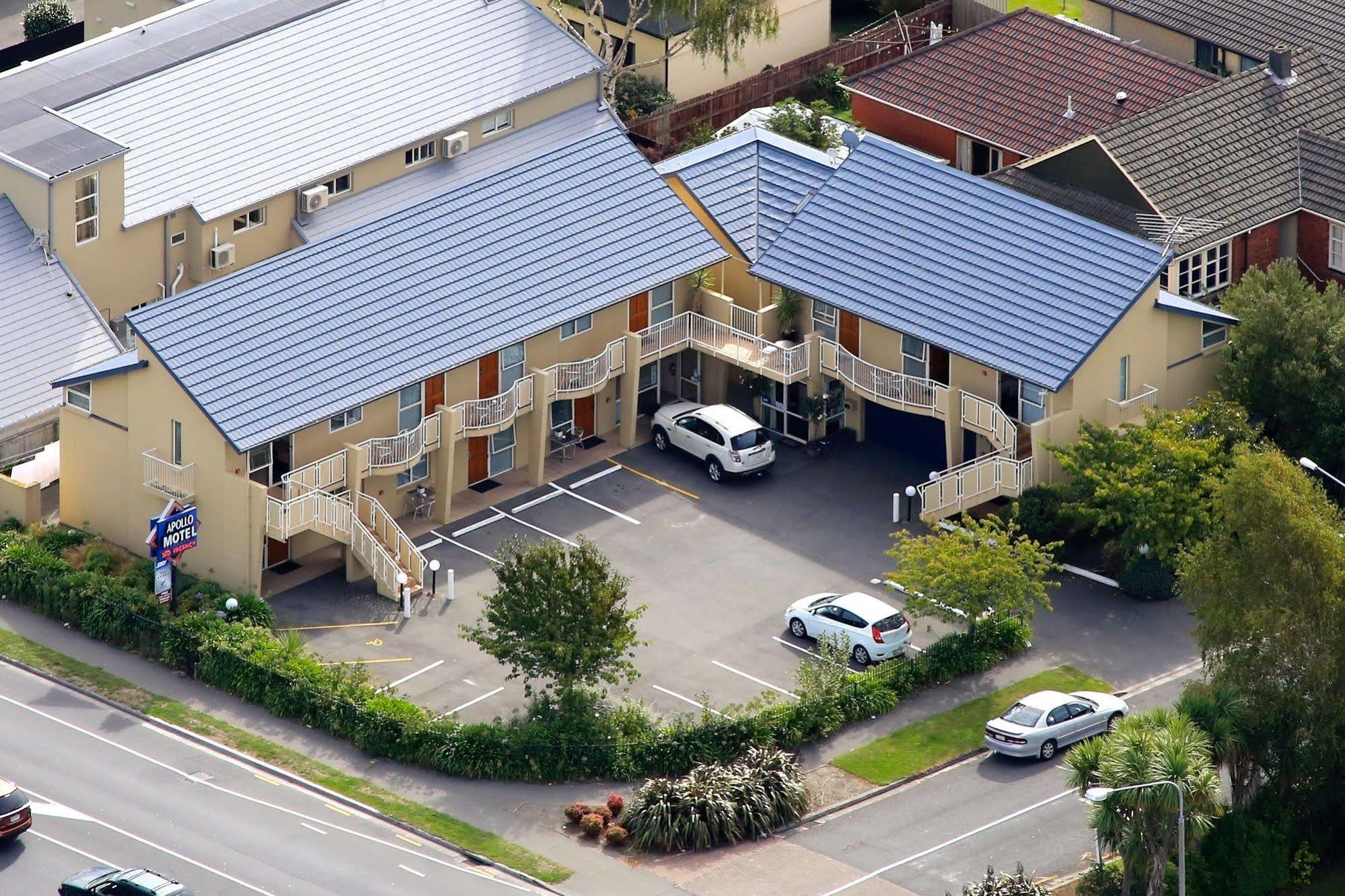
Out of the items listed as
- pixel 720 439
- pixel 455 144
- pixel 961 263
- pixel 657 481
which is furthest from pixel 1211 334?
pixel 455 144

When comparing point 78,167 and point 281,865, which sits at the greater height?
point 78,167

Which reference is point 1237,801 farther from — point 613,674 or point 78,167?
point 78,167

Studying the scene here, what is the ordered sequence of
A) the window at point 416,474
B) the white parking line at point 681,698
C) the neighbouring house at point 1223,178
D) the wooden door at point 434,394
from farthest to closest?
the neighbouring house at point 1223,178, the window at point 416,474, the wooden door at point 434,394, the white parking line at point 681,698

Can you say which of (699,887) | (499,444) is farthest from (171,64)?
(699,887)

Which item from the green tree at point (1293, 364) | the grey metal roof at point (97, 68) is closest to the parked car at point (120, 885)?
the grey metal roof at point (97, 68)

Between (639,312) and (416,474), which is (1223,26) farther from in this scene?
(416,474)

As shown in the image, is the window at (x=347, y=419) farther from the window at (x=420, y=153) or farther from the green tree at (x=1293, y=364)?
the green tree at (x=1293, y=364)

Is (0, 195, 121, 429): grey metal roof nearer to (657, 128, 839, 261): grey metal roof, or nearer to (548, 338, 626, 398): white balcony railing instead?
(548, 338, 626, 398): white balcony railing
